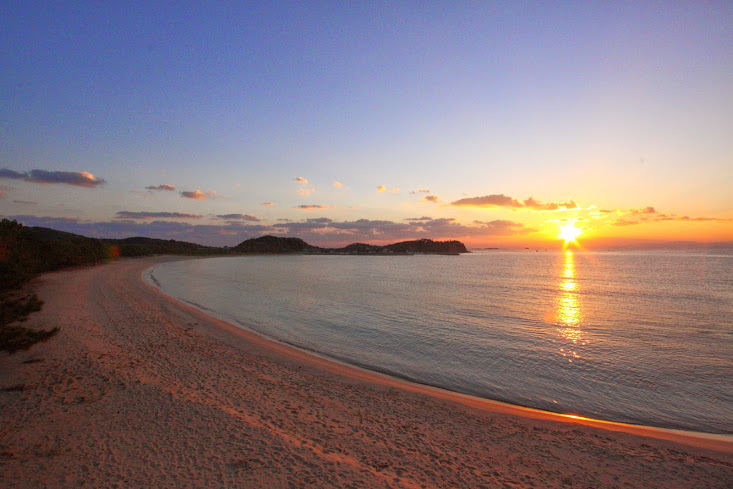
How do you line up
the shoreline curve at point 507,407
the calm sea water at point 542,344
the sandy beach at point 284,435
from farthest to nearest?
1. the calm sea water at point 542,344
2. the shoreline curve at point 507,407
3. the sandy beach at point 284,435

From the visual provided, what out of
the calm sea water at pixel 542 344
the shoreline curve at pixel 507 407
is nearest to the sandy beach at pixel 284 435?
the shoreline curve at pixel 507 407

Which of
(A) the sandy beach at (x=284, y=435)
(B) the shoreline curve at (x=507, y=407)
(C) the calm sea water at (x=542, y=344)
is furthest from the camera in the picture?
(C) the calm sea water at (x=542, y=344)

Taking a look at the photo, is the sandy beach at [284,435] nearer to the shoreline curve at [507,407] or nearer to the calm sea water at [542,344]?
the shoreline curve at [507,407]

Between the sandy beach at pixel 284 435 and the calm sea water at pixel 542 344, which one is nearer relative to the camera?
the sandy beach at pixel 284 435

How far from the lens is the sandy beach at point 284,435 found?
5113 mm

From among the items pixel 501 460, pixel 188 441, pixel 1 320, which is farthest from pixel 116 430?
pixel 501 460

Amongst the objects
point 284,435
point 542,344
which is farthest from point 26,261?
point 542,344

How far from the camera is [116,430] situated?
6129mm

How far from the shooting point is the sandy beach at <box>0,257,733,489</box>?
5113mm

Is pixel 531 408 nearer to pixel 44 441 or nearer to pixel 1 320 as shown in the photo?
pixel 44 441

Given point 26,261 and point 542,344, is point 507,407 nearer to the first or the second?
point 542,344

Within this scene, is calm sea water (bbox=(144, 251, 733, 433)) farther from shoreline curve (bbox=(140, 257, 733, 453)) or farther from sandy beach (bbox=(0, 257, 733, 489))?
sandy beach (bbox=(0, 257, 733, 489))

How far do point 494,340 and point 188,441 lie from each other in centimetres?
1199

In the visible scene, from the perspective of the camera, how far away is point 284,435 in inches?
246
